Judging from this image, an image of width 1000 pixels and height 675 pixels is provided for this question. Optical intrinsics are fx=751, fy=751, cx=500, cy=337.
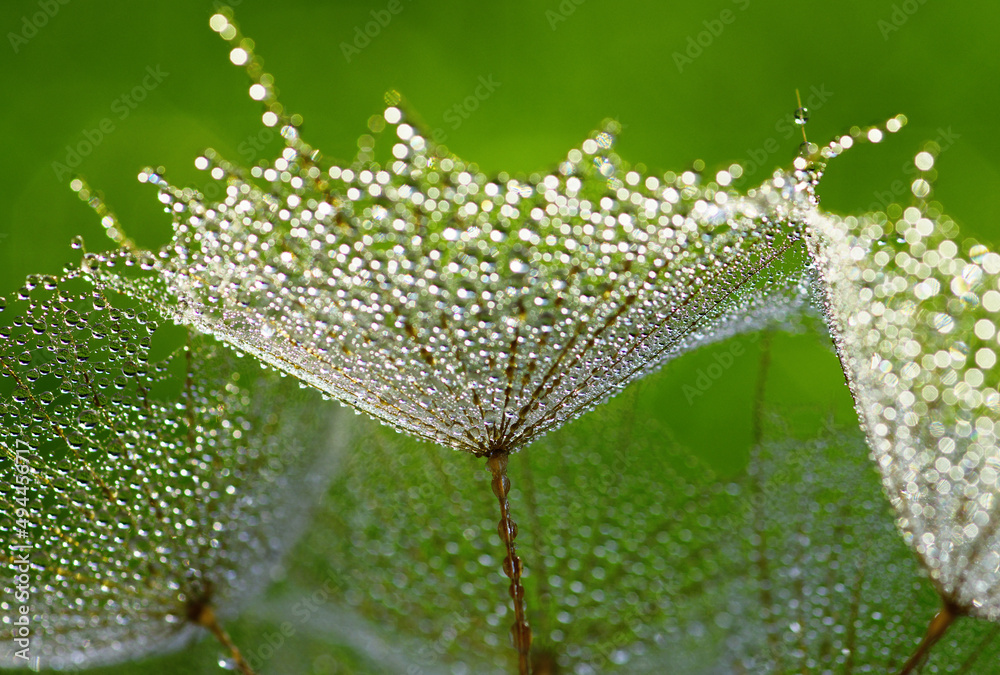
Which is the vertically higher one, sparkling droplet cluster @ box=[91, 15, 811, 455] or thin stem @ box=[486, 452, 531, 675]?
sparkling droplet cluster @ box=[91, 15, 811, 455]

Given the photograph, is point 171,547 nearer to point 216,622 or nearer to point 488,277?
point 216,622

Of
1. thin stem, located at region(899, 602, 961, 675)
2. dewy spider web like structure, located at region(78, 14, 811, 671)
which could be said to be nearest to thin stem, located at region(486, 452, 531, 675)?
dewy spider web like structure, located at region(78, 14, 811, 671)

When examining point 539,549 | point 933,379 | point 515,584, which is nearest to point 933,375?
point 933,379

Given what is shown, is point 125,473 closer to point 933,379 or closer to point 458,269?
point 458,269


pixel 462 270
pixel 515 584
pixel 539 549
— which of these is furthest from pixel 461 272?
pixel 539 549

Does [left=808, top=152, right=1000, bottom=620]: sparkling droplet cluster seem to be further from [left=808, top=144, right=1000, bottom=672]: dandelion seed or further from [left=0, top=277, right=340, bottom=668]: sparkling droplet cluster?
[left=0, top=277, right=340, bottom=668]: sparkling droplet cluster

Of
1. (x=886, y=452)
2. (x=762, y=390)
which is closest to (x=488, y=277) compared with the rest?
(x=886, y=452)

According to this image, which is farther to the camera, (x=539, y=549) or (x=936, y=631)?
(x=539, y=549)
